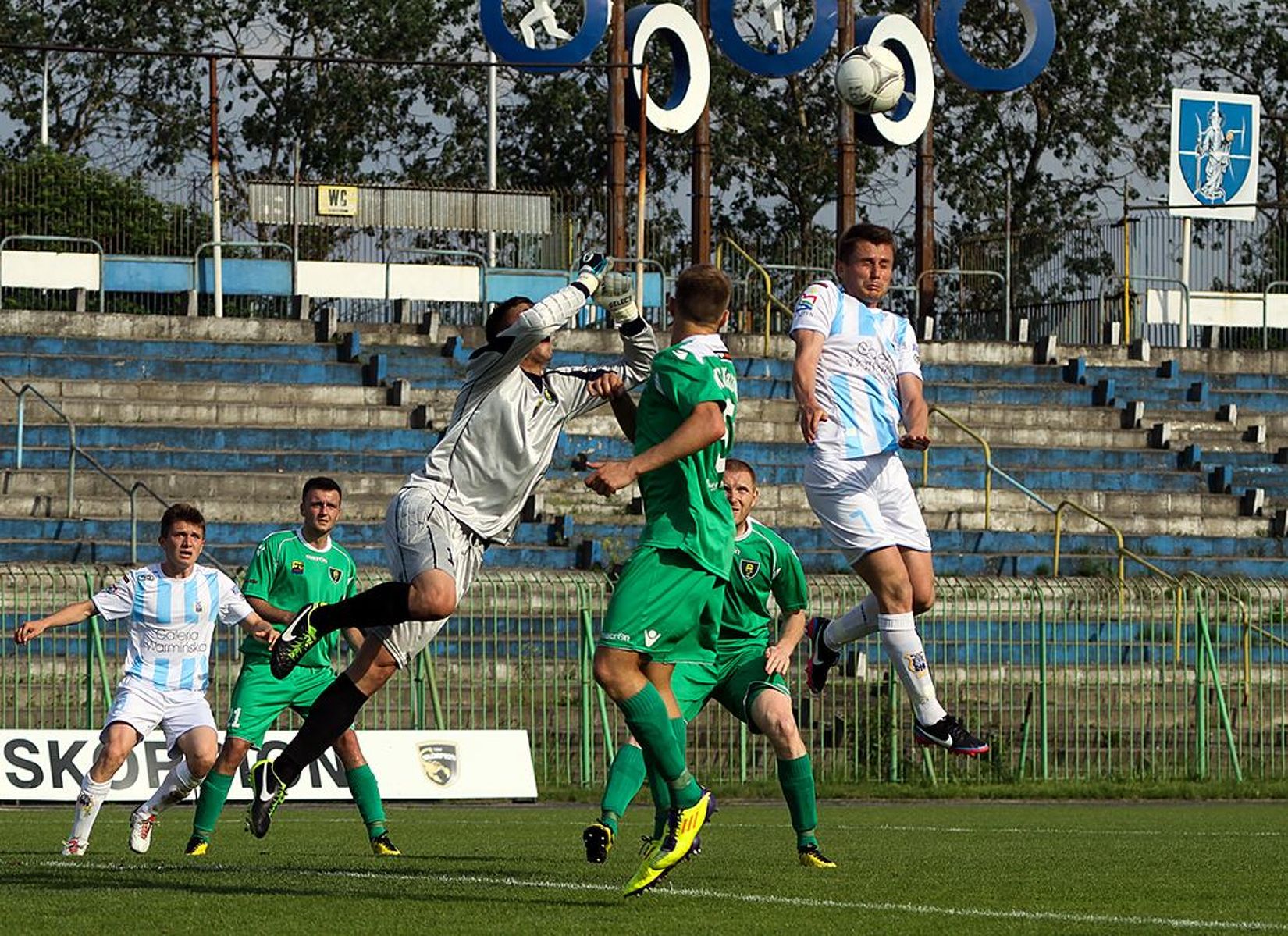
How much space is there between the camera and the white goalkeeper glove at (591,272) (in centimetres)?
931

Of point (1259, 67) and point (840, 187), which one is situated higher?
point (1259, 67)

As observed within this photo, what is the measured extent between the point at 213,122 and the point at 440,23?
79.7ft

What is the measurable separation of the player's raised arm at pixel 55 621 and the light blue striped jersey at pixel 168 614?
0.11 metres

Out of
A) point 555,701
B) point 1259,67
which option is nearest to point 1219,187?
point 555,701

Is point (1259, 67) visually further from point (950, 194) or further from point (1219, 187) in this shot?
point (1219, 187)

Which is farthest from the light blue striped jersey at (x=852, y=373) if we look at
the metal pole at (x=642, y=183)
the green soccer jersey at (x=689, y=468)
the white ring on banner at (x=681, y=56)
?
the white ring on banner at (x=681, y=56)

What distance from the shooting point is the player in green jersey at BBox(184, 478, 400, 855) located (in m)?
12.4

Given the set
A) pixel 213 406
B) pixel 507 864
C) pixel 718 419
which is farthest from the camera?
pixel 213 406

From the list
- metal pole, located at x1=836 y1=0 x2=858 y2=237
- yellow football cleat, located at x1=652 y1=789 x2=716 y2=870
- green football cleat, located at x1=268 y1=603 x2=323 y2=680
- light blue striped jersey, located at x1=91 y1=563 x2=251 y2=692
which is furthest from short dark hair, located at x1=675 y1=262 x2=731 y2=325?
metal pole, located at x1=836 y1=0 x2=858 y2=237

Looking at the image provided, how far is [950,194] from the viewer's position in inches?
2111

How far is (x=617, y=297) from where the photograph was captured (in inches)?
366

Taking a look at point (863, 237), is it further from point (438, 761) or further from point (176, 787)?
point (438, 761)

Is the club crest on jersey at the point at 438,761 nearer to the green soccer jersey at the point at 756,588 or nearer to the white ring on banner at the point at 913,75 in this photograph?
the green soccer jersey at the point at 756,588

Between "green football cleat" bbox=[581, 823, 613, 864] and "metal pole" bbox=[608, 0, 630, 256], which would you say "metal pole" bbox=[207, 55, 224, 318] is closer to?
"metal pole" bbox=[608, 0, 630, 256]
